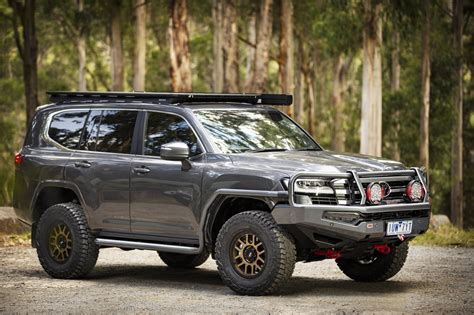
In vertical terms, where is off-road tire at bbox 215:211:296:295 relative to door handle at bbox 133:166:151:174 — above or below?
below

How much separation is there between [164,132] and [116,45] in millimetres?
29816

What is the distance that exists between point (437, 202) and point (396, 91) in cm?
562

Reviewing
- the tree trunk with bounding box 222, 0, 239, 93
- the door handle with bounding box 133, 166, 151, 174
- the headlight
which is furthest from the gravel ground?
the tree trunk with bounding box 222, 0, 239, 93

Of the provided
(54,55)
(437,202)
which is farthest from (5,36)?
(437,202)

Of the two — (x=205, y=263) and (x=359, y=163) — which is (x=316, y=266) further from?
(x=359, y=163)

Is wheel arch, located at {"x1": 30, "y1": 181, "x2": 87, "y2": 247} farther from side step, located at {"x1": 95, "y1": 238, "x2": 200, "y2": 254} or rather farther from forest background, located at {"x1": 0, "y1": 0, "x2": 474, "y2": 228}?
forest background, located at {"x1": 0, "y1": 0, "x2": 474, "y2": 228}

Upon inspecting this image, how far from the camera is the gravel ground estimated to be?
9453 millimetres

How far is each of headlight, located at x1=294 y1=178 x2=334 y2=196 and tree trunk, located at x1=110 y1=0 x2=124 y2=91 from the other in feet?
103

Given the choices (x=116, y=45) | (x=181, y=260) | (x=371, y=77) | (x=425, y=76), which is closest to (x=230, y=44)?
(x=371, y=77)

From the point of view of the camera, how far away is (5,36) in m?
48.6

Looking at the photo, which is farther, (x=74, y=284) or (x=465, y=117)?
(x=465, y=117)

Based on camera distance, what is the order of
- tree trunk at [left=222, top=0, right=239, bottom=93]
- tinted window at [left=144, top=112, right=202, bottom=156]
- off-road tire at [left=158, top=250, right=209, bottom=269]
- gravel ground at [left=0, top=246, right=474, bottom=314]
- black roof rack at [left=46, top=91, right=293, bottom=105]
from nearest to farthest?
gravel ground at [left=0, top=246, right=474, bottom=314] → tinted window at [left=144, top=112, right=202, bottom=156] → black roof rack at [left=46, top=91, right=293, bottom=105] → off-road tire at [left=158, top=250, right=209, bottom=269] → tree trunk at [left=222, top=0, right=239, bottom=93]

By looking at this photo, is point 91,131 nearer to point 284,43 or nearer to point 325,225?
point 325,225

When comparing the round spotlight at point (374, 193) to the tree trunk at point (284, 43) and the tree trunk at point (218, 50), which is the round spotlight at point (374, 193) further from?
the tree trunk at point (218, 50)
